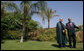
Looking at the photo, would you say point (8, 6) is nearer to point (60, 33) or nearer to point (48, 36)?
point (60, 33)

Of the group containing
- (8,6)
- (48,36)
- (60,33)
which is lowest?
(48,36)

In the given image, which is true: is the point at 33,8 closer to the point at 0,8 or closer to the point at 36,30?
the point at 0,8

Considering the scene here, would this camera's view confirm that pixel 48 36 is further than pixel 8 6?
Yes

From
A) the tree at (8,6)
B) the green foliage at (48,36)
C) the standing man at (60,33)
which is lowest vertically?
the green foliage at (48,36)

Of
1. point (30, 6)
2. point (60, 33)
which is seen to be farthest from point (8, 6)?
point (60, 33)

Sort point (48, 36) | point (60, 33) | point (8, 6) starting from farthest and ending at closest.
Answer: point (48, 36) → point (8, 6) → point (60, 33)

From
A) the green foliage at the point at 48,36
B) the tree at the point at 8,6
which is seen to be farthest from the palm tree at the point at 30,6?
the green foliage at the point at 48,36

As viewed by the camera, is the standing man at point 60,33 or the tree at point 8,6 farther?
the tree at point 8,6

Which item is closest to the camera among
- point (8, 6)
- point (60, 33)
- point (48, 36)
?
point (60, 33)

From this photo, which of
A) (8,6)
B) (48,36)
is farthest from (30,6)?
(48,36)

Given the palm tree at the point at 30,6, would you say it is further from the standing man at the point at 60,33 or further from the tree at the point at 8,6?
the standing man at the point at 60,33

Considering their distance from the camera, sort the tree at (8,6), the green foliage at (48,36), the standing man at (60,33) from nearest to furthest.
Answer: the standing man at (60,33) → the tree at (8,6) → the green foliage at (48,36)

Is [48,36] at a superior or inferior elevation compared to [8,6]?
inferior

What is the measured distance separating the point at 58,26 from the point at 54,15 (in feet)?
56.4
